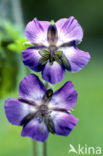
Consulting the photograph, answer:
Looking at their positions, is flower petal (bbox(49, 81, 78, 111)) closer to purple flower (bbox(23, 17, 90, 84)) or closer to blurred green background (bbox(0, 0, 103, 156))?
purple flower (bbox(23, 17, 90, 84))

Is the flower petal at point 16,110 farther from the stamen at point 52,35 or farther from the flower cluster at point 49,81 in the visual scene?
the stamen at point 52,35

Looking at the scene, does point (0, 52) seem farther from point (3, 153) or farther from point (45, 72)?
point (3, 153)

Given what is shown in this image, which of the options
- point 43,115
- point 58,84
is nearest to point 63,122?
point 43,115

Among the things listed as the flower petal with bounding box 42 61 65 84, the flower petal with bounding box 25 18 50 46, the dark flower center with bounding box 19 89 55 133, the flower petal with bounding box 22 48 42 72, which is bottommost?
the dark flower center with bounding box 19 89 55 133

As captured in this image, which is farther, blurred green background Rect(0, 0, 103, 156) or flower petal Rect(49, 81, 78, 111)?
blurred green background Rect(0, 0, 103, 156)

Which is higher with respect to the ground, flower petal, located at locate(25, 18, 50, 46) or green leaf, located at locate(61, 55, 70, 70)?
flower petal, located at locate(25, 18, 50, 46)

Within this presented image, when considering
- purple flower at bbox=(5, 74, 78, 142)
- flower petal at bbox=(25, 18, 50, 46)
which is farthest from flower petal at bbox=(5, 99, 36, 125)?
flower petal at bbox=(25, 18, 50, 46)

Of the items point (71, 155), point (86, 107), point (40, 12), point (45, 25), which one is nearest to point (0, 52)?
point (45, 25)

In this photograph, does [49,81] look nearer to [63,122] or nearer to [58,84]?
[63,122]
